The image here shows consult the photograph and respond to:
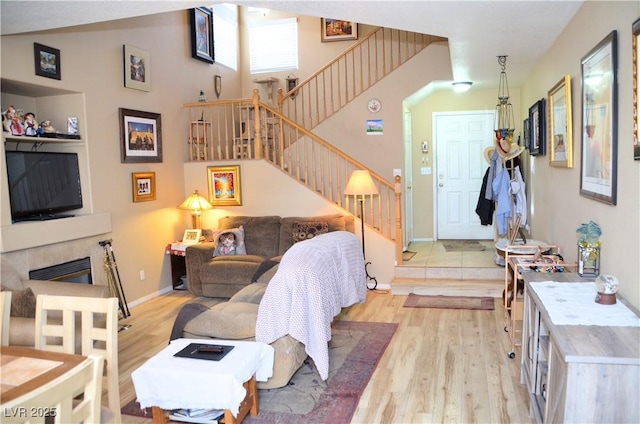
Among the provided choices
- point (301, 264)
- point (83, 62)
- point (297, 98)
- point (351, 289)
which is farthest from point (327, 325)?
point (297, 98)

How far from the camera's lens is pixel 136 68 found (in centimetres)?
564

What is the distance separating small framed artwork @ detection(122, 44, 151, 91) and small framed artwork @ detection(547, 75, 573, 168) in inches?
172

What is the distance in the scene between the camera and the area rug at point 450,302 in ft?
17.1

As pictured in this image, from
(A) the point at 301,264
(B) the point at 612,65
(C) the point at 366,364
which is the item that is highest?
(B) the point at 612,65

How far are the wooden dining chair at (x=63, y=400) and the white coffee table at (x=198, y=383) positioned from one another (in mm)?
1052

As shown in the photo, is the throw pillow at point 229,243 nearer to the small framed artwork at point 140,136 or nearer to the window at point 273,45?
the small framed artwork at point 140,136

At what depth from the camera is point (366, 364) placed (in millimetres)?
3771

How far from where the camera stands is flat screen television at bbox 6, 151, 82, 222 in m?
4.25

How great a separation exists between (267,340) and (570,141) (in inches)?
102

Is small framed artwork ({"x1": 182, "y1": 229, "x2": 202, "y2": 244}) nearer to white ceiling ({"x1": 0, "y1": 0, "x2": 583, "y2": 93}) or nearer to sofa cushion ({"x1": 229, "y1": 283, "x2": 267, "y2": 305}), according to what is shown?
sofa cushion ({"x1": 229, "y1": 283, "x2": 267, "y2": 305})

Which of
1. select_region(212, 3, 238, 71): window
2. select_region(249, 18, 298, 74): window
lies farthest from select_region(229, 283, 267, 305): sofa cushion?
select_region(249, 18, 298, 74): window

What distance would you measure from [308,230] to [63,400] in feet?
14.8

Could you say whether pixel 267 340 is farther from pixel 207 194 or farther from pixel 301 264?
pixel 207 194

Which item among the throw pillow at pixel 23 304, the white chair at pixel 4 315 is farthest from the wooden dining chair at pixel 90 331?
A: the throw pillow at pixel 23 304
